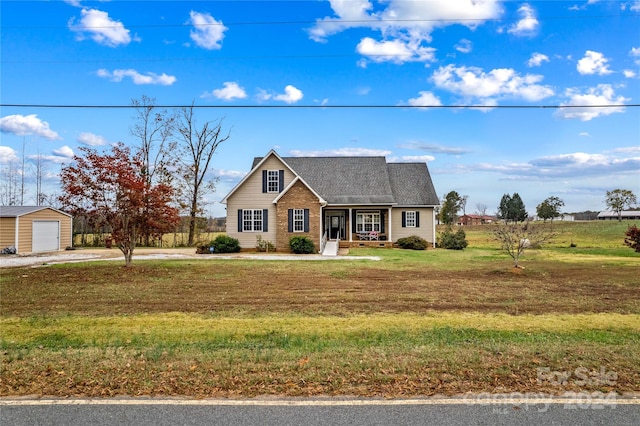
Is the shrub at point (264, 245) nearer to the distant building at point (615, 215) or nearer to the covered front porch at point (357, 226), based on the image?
the covered front porch at point (357, 226)

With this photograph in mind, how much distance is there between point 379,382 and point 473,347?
202cm

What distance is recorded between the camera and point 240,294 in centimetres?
1143

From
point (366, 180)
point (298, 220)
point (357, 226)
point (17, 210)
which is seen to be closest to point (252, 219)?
point (298, 220)

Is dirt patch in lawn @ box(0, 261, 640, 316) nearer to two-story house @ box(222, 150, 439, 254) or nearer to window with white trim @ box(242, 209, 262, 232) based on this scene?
two-story house @ box(222, 150, 439, 254)

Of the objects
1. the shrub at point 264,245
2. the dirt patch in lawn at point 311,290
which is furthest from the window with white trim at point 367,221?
the dirt patch in lawn at point 311,290

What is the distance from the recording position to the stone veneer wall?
27.3m

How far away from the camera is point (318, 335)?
23.2 feet

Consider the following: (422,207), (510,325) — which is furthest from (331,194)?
(510,325)

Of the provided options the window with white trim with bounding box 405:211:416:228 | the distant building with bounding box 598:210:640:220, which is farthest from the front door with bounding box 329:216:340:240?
the distant building with bounding box 598:210:640:220

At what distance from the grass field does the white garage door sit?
16372mm

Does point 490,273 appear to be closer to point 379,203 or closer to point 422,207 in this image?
point 379,203

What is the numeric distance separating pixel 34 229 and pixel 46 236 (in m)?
1.21

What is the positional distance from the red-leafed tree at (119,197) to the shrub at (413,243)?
17049mm

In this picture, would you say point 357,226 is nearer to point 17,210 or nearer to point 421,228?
point 421,228
